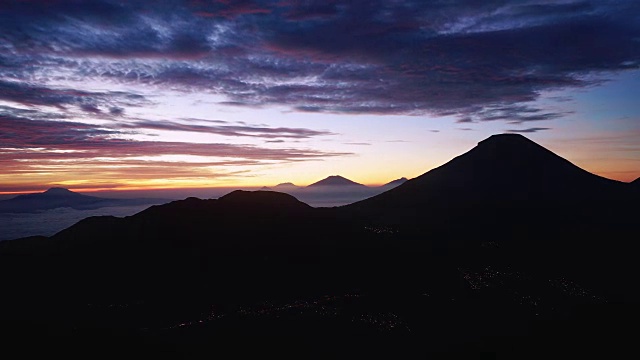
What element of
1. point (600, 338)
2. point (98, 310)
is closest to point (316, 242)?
point (98, 310)

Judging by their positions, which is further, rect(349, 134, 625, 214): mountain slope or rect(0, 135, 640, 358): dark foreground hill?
rect(349, 134, 625, 214): mountain slope

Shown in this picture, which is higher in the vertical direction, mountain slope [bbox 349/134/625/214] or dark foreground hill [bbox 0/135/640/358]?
mountain slope [bbox 349/134/625/214]

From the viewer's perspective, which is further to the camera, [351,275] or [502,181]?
[502,181]

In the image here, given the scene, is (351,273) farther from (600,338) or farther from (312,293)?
(600,338)

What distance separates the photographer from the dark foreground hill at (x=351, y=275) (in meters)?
60.3

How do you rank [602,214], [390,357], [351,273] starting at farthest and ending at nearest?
[602,214], [351,273], [390,357]

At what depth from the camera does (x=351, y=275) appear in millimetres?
89938

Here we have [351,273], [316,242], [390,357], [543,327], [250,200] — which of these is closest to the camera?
[390,357]

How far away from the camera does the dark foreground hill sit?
60.3 meters

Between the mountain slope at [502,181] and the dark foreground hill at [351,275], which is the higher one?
the mountain slope at [502,181]

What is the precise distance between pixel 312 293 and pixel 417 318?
22.0m

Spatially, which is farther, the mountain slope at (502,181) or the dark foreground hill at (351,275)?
the mountain slope at (502,181)

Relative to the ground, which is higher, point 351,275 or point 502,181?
point 502,181

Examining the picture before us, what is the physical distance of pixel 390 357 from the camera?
182ft
